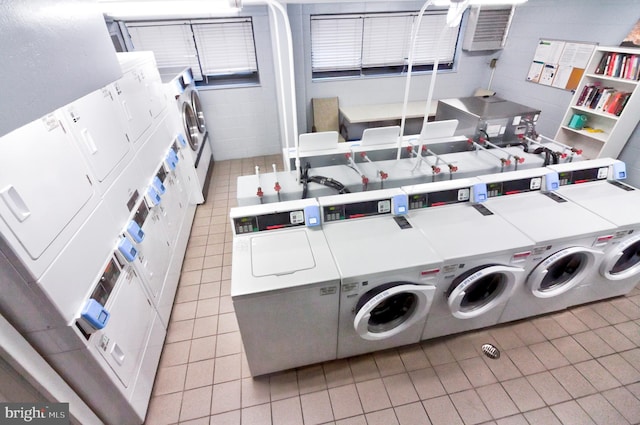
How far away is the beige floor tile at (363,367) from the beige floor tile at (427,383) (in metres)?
0.27

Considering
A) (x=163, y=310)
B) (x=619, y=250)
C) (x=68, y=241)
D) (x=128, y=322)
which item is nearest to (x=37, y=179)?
(x=68, y=241)

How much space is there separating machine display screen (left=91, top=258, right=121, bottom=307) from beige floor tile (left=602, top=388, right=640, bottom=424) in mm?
3294

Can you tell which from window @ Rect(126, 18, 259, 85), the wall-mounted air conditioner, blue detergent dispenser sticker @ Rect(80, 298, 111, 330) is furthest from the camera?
the wall-mounted air conditioner

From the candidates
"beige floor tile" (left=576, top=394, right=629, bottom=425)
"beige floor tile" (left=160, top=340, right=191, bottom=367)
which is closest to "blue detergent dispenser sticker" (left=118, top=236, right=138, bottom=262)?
"beige floor tile" (left=160, top=340, right=191, bottom=367)

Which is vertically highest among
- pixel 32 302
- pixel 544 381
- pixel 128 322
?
pixel 32 302

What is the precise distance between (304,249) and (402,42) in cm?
496

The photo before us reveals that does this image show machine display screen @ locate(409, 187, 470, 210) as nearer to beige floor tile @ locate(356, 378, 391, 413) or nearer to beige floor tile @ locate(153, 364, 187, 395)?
beige floor tile @ locate(356, 378, 391, 413)

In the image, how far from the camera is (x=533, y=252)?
1986mm

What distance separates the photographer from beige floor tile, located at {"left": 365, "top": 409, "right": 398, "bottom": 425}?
6.31 feet

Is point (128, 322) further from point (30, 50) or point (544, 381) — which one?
point (544, 381)

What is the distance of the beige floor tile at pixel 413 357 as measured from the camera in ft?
7.32

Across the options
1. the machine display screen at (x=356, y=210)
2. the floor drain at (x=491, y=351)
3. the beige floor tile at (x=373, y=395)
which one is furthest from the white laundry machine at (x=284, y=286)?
the floor drain at (x=491, y=351)

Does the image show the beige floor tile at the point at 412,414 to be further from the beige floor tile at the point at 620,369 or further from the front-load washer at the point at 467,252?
the beige floor tile at the point at 620,369

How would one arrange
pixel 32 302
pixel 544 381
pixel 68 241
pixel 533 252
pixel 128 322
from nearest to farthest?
pixel 32 302
pixel 68 241
pixel 128 322
pixel 533 252
pixel 544 381
